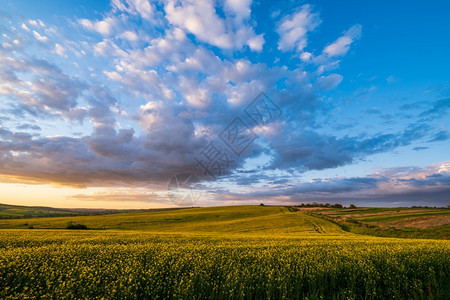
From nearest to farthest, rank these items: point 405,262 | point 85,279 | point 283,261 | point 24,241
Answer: point 85,279 → point 283,261 → point 405,262 → point 24,241

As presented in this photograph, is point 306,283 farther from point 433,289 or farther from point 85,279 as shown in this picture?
point 85,279

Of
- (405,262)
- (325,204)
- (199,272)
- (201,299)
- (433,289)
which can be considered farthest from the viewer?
(325,204)

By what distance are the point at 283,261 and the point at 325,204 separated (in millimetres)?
132615

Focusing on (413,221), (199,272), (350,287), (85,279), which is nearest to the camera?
(85,279)

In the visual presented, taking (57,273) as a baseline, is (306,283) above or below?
below

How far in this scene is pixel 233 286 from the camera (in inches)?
252

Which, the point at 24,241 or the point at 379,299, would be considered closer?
the point at 379,299

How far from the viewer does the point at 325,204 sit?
126 meters

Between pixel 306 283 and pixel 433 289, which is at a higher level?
pixel 306 283

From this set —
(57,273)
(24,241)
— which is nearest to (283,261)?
(57,273)

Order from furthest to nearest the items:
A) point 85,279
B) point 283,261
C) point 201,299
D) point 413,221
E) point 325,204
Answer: point 325,204
point 413,221
point 283,261
point 85,279
point 201,299

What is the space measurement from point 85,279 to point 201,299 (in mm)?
3683

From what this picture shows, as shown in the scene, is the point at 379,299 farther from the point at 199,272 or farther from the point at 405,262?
the point at 199,272

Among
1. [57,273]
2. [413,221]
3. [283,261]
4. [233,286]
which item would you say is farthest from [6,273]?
[413,221]
